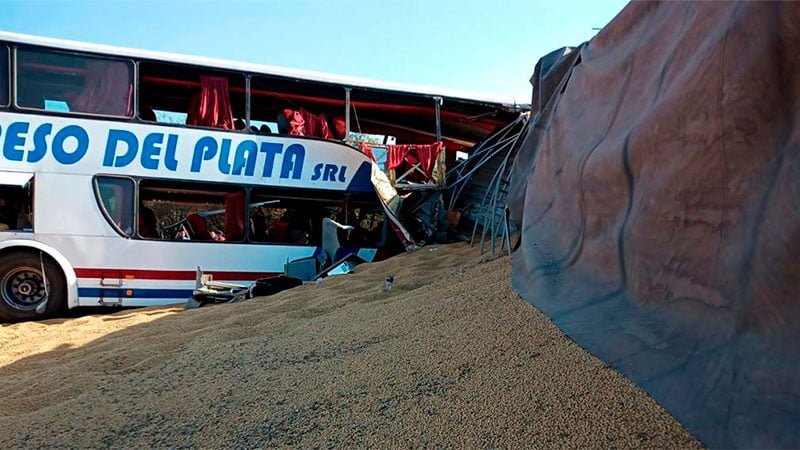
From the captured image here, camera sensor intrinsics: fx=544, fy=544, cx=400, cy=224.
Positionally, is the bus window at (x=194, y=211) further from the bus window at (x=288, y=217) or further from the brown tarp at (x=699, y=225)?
the brown tarp at (x=699, y=225)

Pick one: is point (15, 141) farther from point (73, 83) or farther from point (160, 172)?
point (160, 172)

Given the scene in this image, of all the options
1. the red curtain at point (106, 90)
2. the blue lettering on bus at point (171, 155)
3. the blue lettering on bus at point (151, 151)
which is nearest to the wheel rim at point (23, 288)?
the blue lettering on bus at point (151, 151)

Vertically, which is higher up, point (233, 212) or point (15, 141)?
point (15, 141)

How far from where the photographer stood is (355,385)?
2.01 m

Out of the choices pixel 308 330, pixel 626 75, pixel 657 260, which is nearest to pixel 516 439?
pixel 657 260

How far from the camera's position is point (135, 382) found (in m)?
2.68

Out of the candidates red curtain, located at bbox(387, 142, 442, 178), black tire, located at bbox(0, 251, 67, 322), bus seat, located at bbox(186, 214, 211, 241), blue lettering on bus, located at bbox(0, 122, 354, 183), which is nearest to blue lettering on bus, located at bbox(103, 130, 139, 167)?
blue lettering on bus, located at bbox(0, 122, 354, 183)

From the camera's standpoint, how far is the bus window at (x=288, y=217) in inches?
279

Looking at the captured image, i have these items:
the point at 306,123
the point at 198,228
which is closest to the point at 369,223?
the point at 306,123

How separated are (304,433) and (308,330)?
4.35ft

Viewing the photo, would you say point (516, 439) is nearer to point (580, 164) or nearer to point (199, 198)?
point (580, 164)

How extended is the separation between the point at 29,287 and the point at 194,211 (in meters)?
2.04

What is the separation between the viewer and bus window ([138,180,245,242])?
6621mm

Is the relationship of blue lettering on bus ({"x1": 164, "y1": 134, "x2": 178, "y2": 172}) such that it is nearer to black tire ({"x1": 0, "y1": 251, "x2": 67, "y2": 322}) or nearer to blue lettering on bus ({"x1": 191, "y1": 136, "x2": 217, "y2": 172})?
blue lettering on bus ({"x1": 191, "y1": 136, "x2": 217, "y2": 172})
